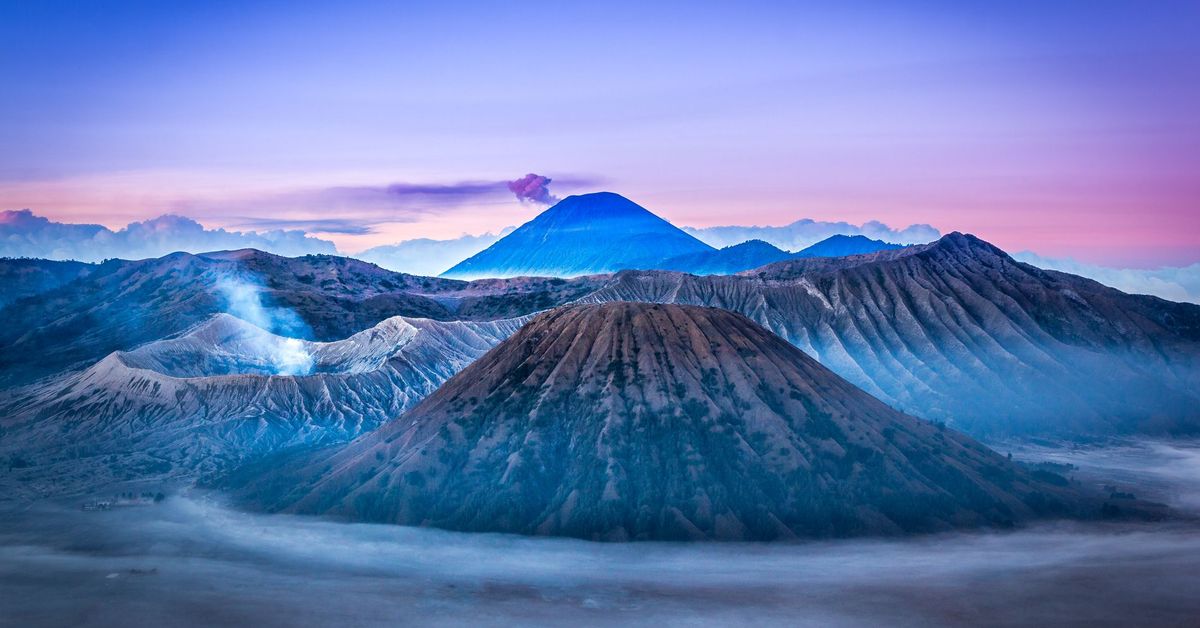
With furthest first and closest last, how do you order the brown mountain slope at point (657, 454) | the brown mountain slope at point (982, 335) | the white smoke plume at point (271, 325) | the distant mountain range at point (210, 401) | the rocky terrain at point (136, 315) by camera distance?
the rocky terrain at point (136, 315) → the white smoke plume at point (271, 325) → the brown mountain slope at point (982, 335) → the distant mountain range at point (210, 401) → the brown mountain slope at point (657, 454)

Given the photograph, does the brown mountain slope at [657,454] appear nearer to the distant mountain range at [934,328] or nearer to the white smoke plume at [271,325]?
the distant mountain range at [934,328]

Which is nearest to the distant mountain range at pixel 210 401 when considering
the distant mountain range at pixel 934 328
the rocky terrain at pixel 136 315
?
the rocky terrain at pixel 136 315

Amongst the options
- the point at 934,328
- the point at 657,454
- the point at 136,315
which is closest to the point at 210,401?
the point at 657,454

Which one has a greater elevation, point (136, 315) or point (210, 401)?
point (136, 315)

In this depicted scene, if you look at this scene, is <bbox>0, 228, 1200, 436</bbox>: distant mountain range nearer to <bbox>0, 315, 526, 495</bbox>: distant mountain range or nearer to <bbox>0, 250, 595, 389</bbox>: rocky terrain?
<bbox>0, 250, 595, 389</bbox>: rocky terrain

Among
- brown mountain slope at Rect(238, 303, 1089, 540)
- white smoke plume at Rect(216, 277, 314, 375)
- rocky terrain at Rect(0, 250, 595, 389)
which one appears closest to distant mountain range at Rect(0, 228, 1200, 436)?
rocky terrain at Rect(0, 250, 595, 389)

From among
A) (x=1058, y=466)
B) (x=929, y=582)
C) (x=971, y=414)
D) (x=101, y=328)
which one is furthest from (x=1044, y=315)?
(x=101, y=328)

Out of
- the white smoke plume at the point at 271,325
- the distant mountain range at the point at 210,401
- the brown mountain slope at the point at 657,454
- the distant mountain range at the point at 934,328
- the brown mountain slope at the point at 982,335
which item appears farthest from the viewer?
the white smoke plume at the point at 271,325

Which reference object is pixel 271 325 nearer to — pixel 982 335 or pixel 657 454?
pixel 657 454
